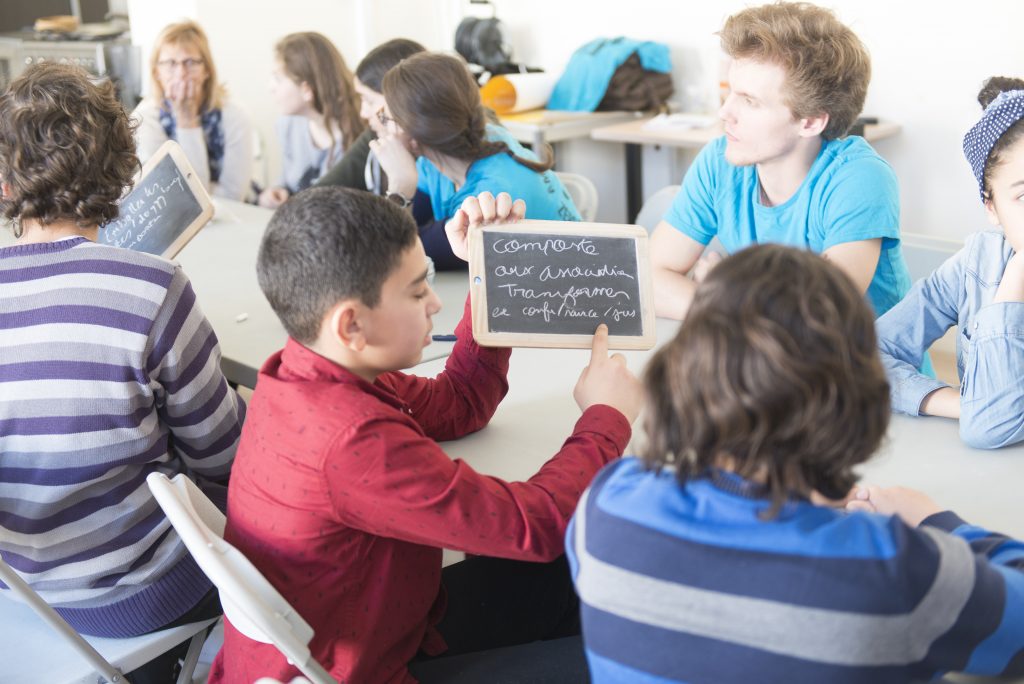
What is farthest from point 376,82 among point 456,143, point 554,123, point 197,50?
point 554,123

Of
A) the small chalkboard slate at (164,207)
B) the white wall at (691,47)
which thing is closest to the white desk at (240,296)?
the small chalkboard slate at (164,207)

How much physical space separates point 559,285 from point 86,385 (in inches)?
27.2

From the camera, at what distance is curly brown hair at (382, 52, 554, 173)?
231 cm

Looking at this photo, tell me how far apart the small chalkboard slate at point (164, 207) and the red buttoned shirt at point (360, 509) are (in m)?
1.02

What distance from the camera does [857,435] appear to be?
829mm

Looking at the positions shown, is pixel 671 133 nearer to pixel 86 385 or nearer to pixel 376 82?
pixel 376 82

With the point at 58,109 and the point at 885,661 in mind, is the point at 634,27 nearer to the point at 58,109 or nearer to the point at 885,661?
the point at 58,109

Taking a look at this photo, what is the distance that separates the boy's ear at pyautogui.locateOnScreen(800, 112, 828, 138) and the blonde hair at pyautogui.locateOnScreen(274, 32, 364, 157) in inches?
82.8

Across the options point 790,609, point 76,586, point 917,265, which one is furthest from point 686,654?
point 917,265

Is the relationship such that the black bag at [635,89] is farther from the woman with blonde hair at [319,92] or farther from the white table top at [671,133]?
the woman with blonde hair at [319,92]

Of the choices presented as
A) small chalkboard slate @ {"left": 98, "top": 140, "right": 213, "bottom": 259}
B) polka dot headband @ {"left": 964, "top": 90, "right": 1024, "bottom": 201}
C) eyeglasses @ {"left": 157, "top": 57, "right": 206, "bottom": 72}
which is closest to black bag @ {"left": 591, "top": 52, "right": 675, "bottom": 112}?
eyeglasses @ {"left": 157, "top": 57, "right": 206, "bottom": 72}

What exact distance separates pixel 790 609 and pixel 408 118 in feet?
5.74

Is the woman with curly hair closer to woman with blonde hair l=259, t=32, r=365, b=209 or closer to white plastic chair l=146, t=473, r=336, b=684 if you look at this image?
white plastic chair l=146, t=473, r=336, b=684

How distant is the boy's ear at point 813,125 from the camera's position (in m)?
1.91
